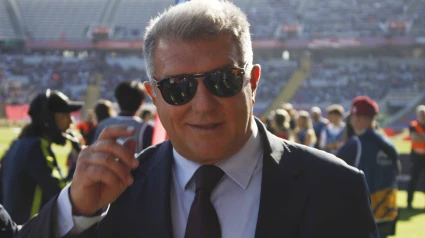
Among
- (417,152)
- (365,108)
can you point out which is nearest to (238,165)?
(365,108)

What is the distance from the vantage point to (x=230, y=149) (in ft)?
5.73

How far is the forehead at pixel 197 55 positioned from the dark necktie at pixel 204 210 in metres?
0.31

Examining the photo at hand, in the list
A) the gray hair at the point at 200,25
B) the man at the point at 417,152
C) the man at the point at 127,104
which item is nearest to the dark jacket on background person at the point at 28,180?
the man at the point at 127,104

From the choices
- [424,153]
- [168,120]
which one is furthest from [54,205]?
[424,153]

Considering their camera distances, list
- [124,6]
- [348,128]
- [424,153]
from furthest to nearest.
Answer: [124,6] < [424,153] < [348,128]

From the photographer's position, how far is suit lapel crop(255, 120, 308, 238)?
63.9 inches

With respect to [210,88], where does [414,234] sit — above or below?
below

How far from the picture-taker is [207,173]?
175cm

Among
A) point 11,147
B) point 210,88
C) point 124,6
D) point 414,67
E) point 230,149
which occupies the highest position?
point 124,6

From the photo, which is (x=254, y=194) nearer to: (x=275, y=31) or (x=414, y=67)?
(x=414, y=67)

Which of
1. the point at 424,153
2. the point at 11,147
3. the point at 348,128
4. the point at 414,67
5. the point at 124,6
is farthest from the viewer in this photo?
the point at 124,6

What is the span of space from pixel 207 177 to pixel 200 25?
459 millimetres

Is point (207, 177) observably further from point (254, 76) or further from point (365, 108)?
point (365, 108)

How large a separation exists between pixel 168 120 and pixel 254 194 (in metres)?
0.35
